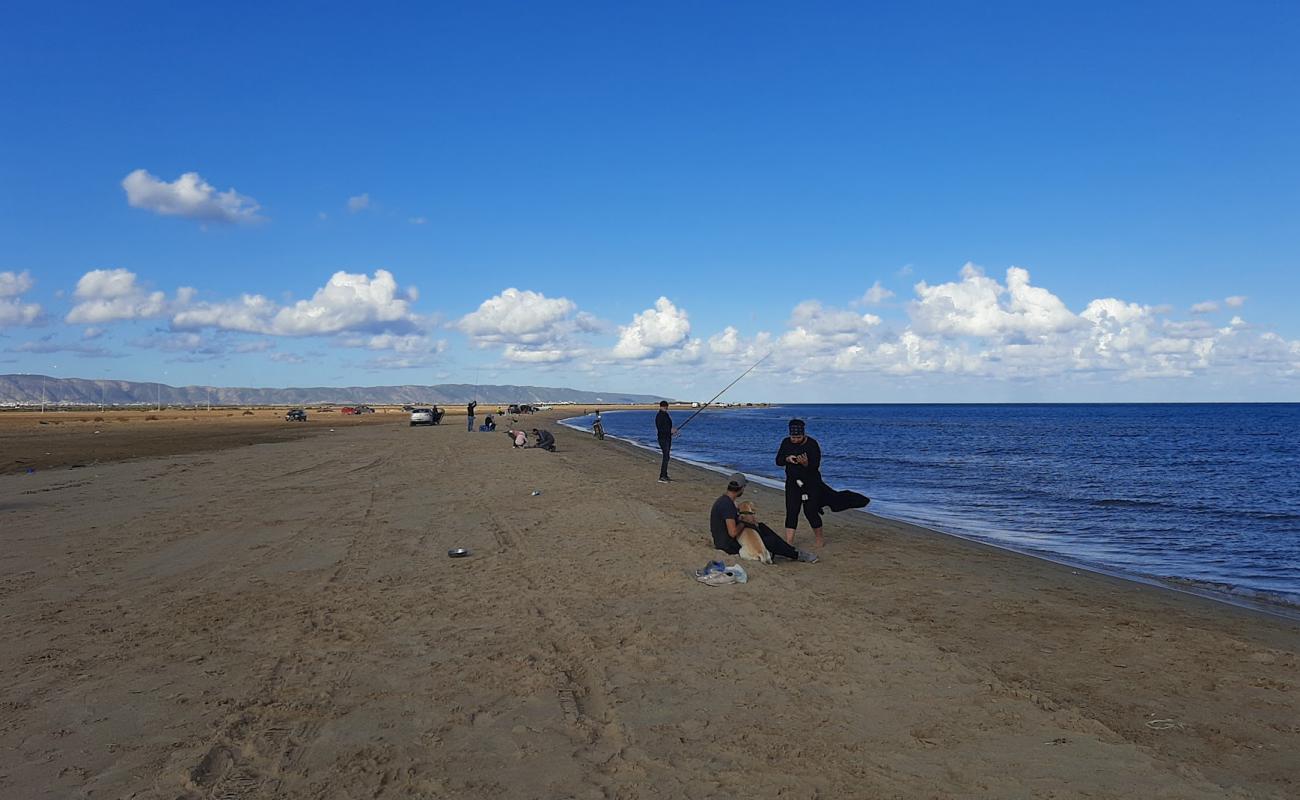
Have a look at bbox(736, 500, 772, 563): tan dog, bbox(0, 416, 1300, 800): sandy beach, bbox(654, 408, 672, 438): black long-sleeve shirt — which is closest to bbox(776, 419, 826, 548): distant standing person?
bbox(736, 500, 772, 563): tan dog

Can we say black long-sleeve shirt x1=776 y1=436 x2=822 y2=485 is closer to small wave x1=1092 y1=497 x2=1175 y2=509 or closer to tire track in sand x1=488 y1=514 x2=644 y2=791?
tire track in sand x1=488 y1=514 x2=644 y2=791

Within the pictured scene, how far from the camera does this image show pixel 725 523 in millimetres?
11367

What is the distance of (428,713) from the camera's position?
5641 mm

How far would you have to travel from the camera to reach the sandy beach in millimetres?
4770

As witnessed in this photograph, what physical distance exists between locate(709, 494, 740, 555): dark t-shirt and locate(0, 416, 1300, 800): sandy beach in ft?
1.08

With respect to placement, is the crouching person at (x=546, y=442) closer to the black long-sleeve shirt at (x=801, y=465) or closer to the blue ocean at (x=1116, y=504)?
the blue ocean at (x=1116, y=504)

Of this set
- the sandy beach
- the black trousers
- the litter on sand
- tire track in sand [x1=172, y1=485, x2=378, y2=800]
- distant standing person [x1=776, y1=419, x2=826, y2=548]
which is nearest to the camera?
tire track in sand [x1=172, y1=485, x2=378, y2=800]

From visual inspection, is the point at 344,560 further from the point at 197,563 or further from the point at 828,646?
the point at 828,646

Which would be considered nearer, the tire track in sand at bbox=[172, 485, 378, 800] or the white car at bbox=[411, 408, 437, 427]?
the tire track in sand at bbox=[172, 485, 378, 800]

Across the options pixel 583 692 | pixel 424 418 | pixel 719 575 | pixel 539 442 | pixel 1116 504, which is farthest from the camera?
pixel 424 418

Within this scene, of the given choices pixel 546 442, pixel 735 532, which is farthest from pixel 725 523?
pixel 546 442

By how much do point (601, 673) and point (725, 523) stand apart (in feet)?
16.7

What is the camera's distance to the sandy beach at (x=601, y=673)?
4770 mm

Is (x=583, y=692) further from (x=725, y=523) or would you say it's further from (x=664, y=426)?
(x=664, y=426)
